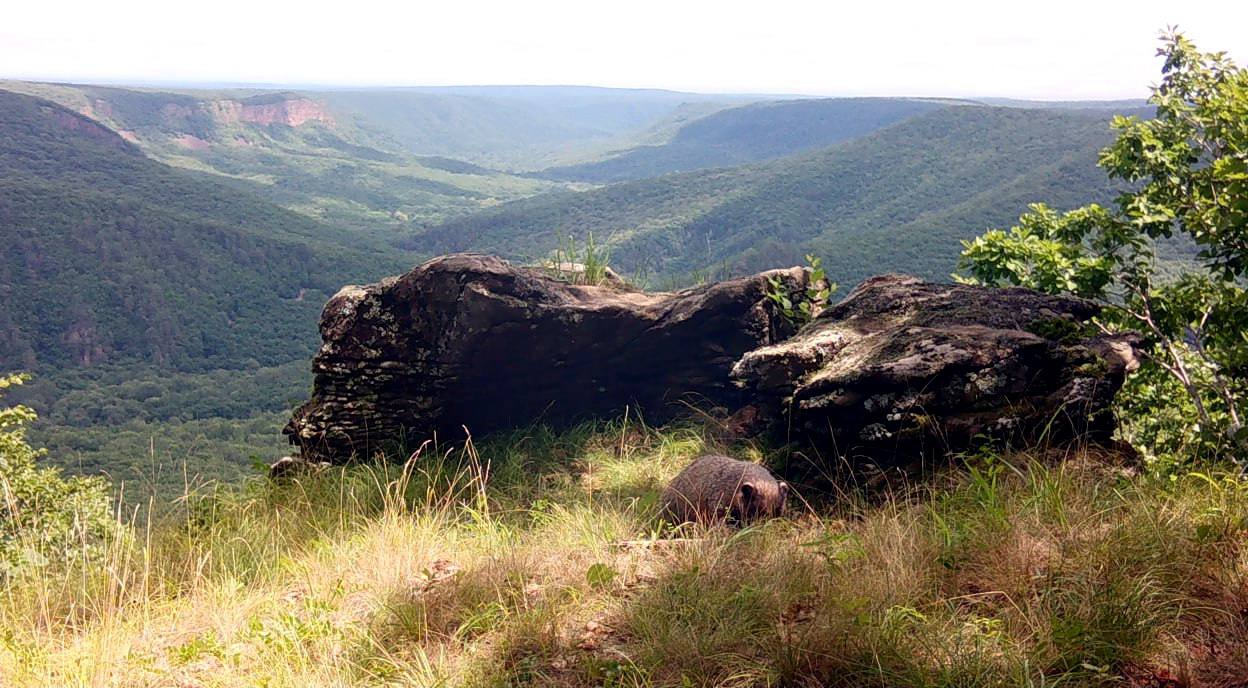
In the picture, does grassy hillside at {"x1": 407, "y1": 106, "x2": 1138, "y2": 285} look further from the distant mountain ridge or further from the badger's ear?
the badger's ear

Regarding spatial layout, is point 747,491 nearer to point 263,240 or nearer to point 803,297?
point 803,297

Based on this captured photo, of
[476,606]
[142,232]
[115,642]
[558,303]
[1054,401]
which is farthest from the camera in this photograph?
[142,232]

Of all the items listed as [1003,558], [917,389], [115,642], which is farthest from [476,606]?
[917,389]

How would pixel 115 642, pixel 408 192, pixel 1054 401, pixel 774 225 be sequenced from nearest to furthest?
pixel 115 642
pixel 1054 401
pixel 774 225
pixel 408 192

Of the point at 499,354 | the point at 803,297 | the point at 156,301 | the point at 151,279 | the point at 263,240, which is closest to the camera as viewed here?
the point at 499,354

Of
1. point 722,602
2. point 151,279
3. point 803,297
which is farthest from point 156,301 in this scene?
point 722,602

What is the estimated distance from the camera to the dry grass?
110 inches

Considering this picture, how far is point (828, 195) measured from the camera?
361 ft

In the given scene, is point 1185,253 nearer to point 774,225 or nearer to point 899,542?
point 899,542

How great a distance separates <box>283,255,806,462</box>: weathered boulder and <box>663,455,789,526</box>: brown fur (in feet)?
8.58

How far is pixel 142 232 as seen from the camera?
8950 centimetres

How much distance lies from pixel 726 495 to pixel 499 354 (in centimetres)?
368

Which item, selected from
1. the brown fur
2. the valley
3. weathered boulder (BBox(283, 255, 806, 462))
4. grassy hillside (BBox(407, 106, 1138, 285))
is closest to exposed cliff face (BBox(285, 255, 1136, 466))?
weathered boulder (BBox(283, 255, 806, 462))

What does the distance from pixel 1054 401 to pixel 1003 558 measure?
6.69 ft
